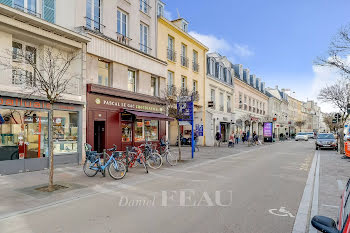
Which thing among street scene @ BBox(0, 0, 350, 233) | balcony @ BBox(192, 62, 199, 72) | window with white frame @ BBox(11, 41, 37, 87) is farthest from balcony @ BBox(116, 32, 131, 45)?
balcony @ BBox(192, 62, 199, 72)

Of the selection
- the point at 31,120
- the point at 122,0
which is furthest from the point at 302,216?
the point at 122,0

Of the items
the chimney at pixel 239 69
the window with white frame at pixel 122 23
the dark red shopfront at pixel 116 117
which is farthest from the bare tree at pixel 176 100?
the chimney at pixel 239 69

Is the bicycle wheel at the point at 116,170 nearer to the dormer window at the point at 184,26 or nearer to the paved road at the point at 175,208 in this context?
the paved road at the point at 175,208

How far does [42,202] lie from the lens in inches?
247

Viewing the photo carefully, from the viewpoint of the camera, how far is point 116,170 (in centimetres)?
907

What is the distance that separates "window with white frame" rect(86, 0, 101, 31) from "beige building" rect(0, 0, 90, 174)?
1.43m

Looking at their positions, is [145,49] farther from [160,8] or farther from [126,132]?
[126,132]

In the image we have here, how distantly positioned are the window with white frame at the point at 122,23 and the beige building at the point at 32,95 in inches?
136

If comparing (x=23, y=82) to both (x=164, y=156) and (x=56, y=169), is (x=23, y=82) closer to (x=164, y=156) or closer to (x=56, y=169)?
(x=56, y=169)

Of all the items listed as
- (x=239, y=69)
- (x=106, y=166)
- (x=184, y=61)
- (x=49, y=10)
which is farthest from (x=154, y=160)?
(x=239, y=69)

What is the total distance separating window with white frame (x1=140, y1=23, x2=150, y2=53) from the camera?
56.9 feet

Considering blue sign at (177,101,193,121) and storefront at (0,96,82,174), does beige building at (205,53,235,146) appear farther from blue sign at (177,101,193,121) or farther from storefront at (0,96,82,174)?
storefront at (0,96,82,174)

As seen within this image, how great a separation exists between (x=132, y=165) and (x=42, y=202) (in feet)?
16.3

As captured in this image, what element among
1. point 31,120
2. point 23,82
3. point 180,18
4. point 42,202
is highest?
point 180,18
